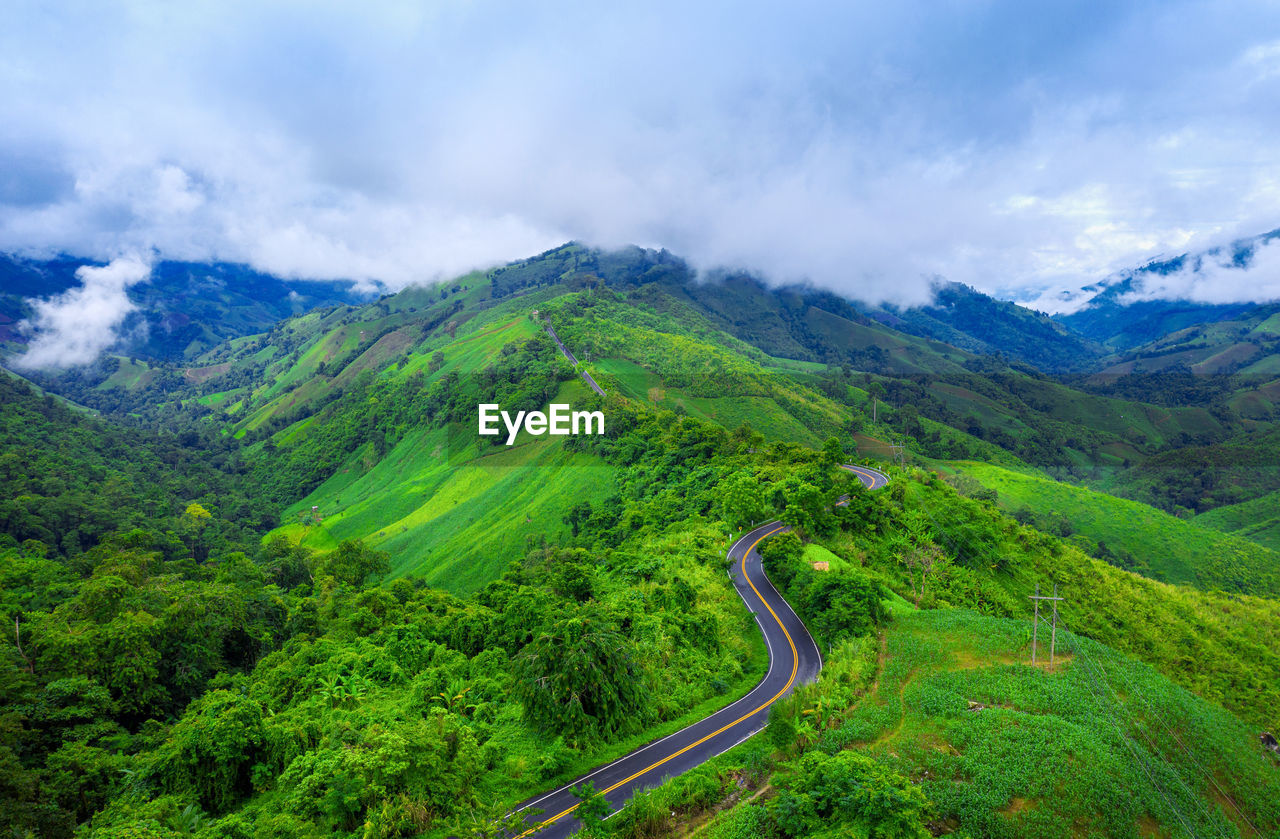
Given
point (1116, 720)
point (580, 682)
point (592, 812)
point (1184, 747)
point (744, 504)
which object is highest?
point (744, 504)

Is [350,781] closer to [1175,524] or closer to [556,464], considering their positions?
[556,464]

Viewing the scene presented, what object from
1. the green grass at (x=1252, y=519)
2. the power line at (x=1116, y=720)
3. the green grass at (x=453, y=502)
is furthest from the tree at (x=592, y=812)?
the green grass at (x=1252, y=519)

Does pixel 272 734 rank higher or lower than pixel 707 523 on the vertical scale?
lower

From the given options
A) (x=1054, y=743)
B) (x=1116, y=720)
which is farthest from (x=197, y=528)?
(x=1116, y=720)

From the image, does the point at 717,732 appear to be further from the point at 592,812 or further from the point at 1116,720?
the point at 1116,720

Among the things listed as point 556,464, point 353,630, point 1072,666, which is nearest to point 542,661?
point 353,630

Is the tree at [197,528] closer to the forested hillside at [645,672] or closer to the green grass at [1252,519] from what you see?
the forested hillside at [645,672]
